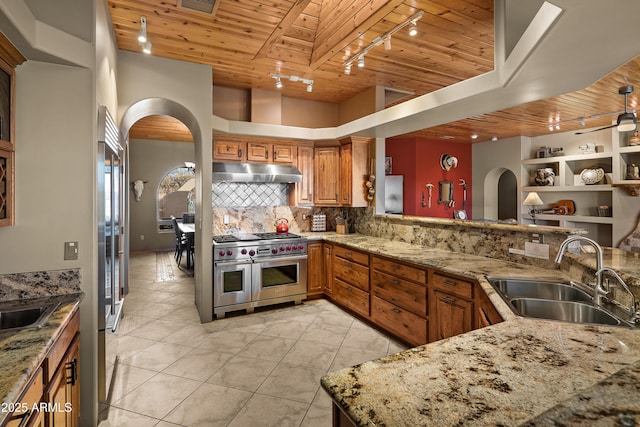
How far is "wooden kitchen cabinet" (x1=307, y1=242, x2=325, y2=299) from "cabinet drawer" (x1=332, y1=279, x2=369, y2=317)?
0.90 ft

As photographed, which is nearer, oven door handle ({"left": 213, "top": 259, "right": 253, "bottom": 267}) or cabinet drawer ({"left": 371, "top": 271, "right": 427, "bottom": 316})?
cabinet drawer ({"left": 371, "top": 271, "right": 427, "bottom": 316})

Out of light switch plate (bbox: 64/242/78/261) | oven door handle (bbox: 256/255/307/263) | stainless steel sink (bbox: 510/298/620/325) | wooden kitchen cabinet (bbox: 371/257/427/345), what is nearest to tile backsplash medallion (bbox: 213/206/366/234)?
oven door handle (bbox: 256/255/307/263)

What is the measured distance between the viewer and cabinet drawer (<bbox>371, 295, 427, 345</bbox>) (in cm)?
294

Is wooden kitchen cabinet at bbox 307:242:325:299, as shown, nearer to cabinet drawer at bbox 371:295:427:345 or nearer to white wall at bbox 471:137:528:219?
cabinet drawer at bbox 371:295:427:345

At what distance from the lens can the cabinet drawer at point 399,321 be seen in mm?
2944

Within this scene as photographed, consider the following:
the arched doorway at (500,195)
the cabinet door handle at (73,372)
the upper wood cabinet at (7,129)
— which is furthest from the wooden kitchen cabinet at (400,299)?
the arched doorway at (500,195)

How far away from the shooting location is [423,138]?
6.76m

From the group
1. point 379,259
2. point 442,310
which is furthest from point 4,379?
point 379,259

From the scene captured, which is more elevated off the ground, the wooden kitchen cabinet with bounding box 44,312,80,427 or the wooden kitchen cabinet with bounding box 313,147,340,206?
the wooden kitchen cabinet with bounding box 313,147,340,206

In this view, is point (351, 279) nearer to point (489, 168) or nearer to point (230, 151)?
point (230, 151)

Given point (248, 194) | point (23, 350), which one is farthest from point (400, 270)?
point (23, 350)

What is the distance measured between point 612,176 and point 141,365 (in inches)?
A: 290

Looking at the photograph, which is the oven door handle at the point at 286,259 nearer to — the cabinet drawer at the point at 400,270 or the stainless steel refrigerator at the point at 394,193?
the cabinet drawer at the point at 400,270

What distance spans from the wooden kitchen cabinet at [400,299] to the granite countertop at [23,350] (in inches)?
101
